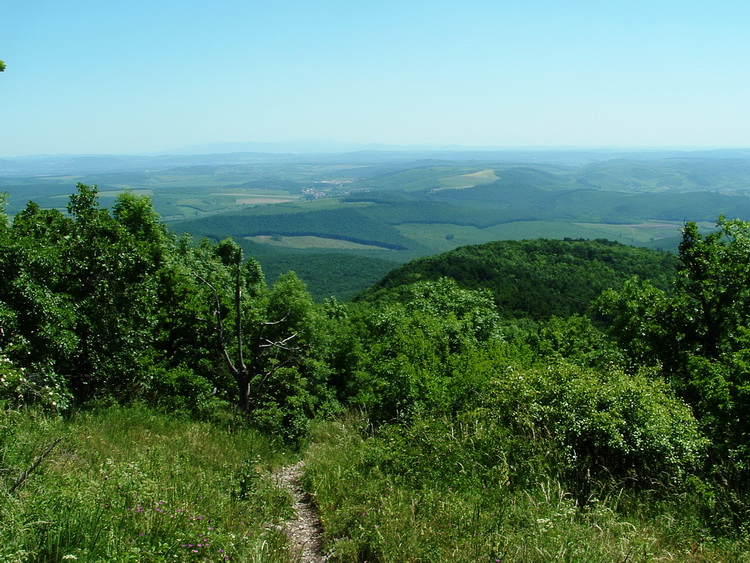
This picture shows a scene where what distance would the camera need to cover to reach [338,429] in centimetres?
1072

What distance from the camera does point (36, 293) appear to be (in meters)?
8.83

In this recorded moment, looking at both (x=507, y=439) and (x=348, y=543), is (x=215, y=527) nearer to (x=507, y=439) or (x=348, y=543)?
(x=348, y=543)

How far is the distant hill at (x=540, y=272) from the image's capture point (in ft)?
145

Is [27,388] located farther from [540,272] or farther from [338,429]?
[540,272]

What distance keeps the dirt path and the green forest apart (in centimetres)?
15

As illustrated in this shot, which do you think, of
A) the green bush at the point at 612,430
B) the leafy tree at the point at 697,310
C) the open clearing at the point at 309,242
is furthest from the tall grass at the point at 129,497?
the open clearing at the point at 309,242

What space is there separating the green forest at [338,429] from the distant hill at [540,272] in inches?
1063

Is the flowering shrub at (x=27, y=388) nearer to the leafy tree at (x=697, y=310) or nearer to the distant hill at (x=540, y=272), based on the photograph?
the leafy tree at (x=697, y=310)

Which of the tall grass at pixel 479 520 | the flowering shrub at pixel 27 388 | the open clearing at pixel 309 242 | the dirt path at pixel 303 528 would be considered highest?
the flowering shrub at pixel 27 388

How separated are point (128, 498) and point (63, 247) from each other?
7.59 meters

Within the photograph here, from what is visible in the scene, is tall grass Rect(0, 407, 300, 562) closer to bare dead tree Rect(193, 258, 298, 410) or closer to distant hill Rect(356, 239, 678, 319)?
bare dead tree Rect(193, 258, 298, 410)

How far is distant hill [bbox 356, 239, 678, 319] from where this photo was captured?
44.3 metres

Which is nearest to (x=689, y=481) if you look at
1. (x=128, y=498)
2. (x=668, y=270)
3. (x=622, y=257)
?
(x=128, y=498)

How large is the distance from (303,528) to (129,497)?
2.27 metres
